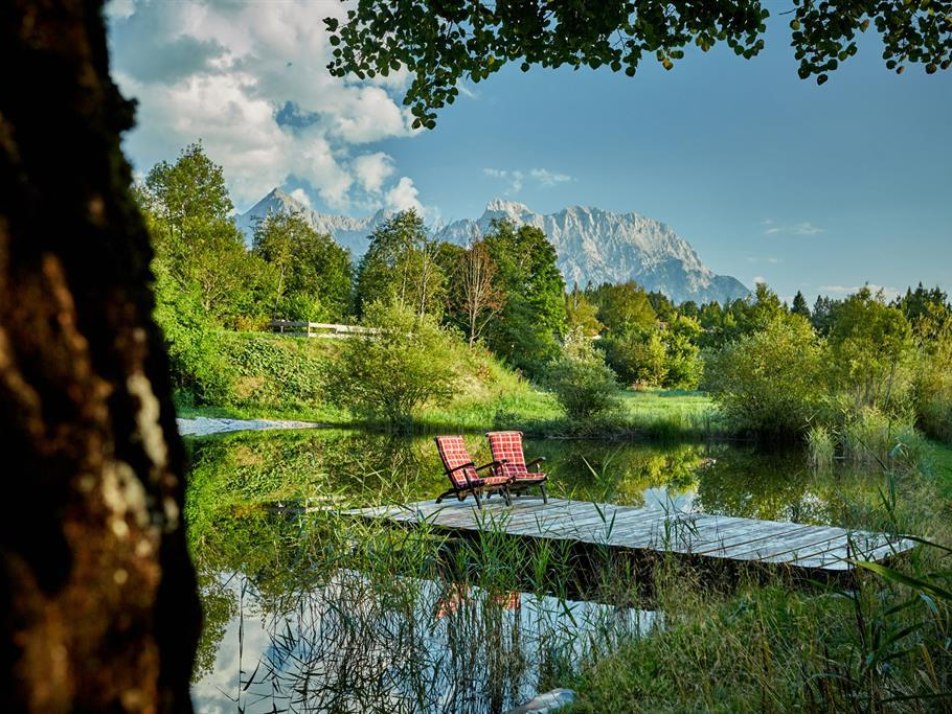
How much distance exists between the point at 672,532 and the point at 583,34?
15.8 feet

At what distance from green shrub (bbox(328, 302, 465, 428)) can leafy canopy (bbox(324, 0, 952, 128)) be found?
18.2 metres

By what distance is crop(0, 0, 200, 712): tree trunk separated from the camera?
640 mm

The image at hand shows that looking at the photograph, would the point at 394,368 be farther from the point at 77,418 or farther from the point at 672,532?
the point at 77,418

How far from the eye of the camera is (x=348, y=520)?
629 cm

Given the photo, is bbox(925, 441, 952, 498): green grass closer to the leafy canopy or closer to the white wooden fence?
the leafy canopy

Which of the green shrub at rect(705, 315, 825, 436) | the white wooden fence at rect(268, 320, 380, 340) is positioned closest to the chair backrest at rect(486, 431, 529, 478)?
the green shrub at rect(705, 315, 825, 436)

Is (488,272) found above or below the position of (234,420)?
above

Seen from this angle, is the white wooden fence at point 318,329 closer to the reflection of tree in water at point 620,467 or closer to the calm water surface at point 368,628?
the reflection of tree in water at point 620,467

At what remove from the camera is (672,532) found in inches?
290

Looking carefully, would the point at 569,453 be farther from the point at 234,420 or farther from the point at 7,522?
the point at 7,522

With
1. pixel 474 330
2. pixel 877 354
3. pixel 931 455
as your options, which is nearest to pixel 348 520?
pixel 931 455

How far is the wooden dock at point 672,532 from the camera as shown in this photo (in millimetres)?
6082

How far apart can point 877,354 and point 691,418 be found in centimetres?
498

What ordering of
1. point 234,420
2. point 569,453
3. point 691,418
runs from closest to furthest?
point 569,453 < point 691,418 < point 234,420
